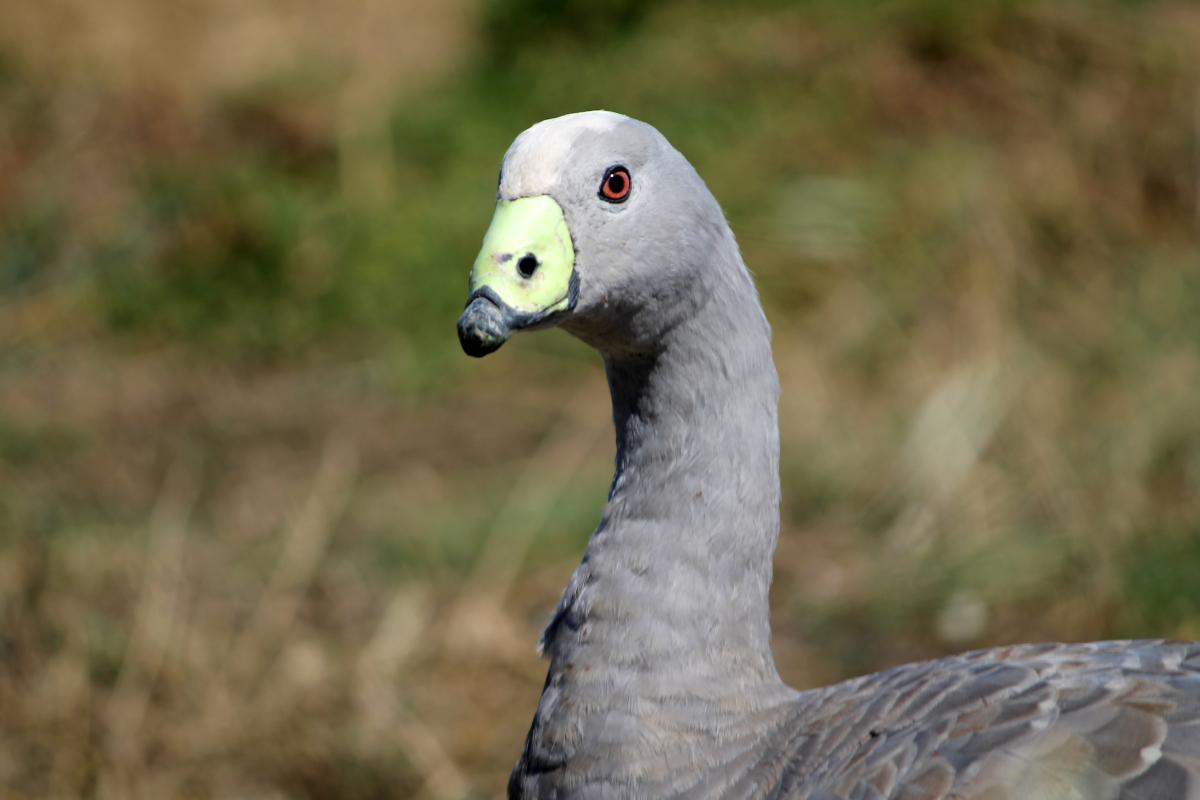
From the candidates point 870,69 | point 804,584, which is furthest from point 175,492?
point 870,69

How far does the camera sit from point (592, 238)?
203cm

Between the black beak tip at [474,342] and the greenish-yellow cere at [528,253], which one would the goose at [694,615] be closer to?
the greenish-yellow cere at [528,253]

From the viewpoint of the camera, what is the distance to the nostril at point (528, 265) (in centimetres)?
194

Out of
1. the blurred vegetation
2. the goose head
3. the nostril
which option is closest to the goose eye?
the goose head

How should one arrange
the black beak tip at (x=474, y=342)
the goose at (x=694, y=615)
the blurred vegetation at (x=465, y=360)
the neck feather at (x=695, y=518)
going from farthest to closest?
the blurred vegetation at (x=465, y=360) < the neck feather at (x=695, y=518) < the goose at (x=694, y=615) < the black beak tip at (x=474, y=342)

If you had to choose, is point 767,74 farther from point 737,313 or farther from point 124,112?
point 737,313

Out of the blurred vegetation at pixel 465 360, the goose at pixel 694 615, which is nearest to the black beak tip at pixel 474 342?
the goose at pixel 694 615

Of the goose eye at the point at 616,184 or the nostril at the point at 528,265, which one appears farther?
the goose eye at the point at 616,184

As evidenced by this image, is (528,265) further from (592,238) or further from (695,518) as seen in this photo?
(695,518)

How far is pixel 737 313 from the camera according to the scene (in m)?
2.22

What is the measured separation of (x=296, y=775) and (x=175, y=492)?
1.73 m

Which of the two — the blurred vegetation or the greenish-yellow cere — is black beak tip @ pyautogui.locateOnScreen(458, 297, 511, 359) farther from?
the blurred vegetation

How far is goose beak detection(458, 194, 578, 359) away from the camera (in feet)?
6.13

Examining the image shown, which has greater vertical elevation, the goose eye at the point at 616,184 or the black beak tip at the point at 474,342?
the goose eye at the point at 616,184
